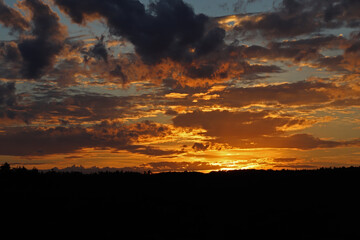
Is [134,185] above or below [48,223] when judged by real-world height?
above

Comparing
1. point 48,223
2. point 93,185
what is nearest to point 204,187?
point 93,185

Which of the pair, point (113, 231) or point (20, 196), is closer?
point (113, 231)

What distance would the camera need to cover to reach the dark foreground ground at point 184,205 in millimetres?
77812

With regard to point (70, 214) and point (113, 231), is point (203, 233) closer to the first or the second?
point (113, 231)

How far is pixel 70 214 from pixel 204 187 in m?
36.2

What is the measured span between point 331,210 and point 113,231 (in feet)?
143

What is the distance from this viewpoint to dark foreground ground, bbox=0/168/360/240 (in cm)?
7781

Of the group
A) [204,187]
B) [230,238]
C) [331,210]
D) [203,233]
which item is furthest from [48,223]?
[331,210]

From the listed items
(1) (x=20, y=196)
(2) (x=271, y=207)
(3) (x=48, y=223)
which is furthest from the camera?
(1) (x=20, y=196)

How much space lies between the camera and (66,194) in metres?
104

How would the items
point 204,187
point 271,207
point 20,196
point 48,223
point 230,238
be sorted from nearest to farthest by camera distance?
point 230,238
point 48,223
point 271,207
point 20,196
point 204,187

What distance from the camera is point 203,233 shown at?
76.8 m

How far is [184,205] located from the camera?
3772 inches

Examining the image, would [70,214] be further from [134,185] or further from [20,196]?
[134,185]
